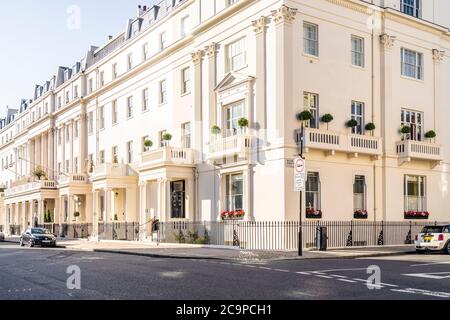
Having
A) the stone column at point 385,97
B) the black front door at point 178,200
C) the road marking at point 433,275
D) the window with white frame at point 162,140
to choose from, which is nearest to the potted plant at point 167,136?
the window with white frame at point 162,140

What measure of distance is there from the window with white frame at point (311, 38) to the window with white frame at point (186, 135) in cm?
1033

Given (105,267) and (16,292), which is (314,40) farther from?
(16,292)

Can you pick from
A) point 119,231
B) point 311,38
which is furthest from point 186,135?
point 311,38

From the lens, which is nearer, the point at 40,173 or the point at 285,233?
the point at 285,233

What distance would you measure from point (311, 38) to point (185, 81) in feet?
35.1

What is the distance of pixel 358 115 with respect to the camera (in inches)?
1258

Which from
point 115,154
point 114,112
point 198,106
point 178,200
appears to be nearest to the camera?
point 198,106

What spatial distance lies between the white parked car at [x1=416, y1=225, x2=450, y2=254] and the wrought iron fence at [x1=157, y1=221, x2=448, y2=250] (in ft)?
14.3

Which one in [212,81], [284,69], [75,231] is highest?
[212,81]

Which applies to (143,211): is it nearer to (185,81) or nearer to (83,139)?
(185,81)

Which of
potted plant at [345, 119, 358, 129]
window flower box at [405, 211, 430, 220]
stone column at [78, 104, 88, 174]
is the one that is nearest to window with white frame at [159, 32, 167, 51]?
potted plant at [345, 119, 358, 129]

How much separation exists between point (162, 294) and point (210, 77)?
928 inches

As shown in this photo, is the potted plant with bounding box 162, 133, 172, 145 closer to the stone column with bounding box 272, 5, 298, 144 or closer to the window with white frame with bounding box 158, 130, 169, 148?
the window with white frame with bounding box 158, 130, 169, 148

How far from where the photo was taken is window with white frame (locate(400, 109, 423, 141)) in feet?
111
